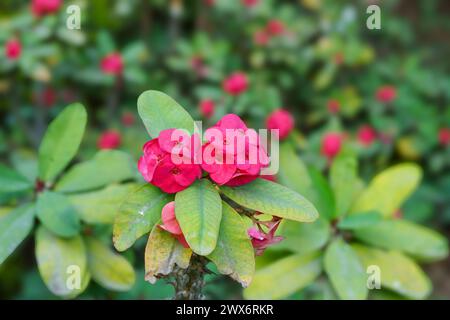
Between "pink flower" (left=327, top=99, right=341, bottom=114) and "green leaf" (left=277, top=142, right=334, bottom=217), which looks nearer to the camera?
"green leaf" (left=277, top=142, right=334, bottom=217)

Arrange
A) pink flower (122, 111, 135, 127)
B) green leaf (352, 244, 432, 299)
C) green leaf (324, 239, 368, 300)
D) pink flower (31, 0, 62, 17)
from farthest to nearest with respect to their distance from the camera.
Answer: pink flower (122, 111, 135, 127), pink flower (31, 0, 62, 17), green leaf (352, 244, 432, 299), green leaf (324, 239, 368, 300)

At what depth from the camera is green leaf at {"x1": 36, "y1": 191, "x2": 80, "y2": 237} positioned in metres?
1.38

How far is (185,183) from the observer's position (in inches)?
43.7

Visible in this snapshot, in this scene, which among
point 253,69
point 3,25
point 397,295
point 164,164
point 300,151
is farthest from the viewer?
point 253,69

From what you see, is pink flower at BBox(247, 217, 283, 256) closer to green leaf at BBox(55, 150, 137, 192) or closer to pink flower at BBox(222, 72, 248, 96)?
green leaf at BBox(55, 150, 137, 192)

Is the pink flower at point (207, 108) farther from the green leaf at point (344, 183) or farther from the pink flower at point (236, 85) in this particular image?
the green leaf at point (344, 183)

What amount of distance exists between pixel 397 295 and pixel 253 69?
5.38ft

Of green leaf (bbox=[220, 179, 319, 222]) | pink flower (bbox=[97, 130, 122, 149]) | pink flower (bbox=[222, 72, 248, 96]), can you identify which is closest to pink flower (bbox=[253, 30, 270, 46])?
pink flower (bbox=[222, 72, 248, 96])

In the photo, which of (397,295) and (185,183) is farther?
(397,295)

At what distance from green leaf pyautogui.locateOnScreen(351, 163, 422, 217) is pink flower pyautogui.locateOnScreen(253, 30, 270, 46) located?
132 centimetres

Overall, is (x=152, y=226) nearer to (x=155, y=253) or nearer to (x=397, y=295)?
(x=155, y=253)

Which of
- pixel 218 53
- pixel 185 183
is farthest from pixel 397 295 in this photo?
pixel 218 53

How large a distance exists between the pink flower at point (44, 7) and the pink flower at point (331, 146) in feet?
3.91

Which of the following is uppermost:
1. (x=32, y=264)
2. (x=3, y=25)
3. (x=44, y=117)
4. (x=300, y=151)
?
(x=3, y=25)
